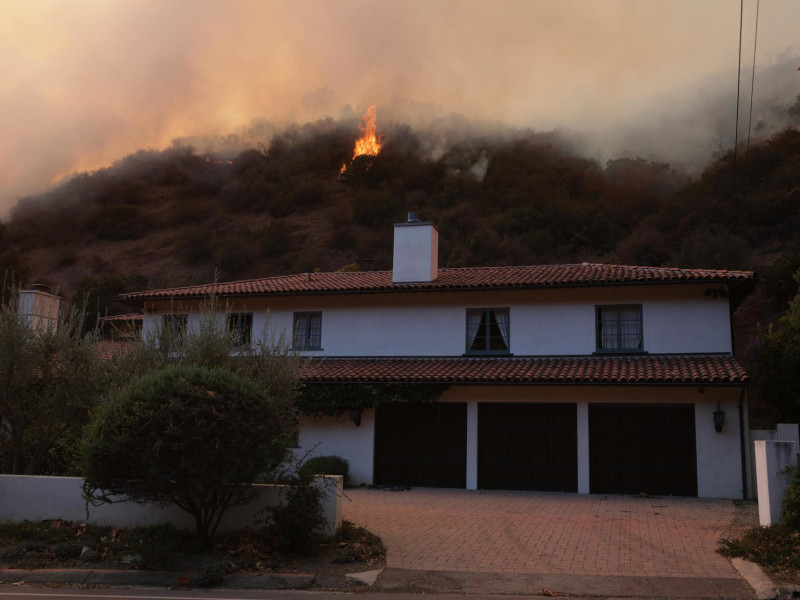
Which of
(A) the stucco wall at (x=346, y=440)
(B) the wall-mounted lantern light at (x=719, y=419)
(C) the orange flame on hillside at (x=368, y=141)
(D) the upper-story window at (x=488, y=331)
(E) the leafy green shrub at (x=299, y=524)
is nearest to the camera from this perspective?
(E) the leafy green shrub at (x=299, y=524)

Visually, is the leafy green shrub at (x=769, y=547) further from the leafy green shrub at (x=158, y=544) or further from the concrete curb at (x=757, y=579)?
the leafy green shrub at (x=158, y=544)

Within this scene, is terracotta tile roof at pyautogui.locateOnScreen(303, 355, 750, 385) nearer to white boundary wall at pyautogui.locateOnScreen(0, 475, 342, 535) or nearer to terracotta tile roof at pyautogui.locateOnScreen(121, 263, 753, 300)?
terracotta tile roof at pyautogui.locateOnScreen(121, 263, 753, 300)

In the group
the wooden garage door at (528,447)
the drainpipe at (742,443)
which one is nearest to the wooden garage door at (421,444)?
the wooden garage door at (528,447)

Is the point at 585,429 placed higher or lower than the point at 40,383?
lower

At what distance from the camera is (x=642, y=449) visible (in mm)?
19484

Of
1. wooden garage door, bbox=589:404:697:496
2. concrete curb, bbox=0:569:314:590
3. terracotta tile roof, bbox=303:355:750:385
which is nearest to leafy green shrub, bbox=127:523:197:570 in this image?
concrete curb, bbox=0:569:314:590

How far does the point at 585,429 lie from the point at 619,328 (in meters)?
3.42

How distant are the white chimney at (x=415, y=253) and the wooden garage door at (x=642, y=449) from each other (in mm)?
7158

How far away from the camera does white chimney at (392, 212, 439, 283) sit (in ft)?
78.9

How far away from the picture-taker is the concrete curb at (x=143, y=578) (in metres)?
9.66

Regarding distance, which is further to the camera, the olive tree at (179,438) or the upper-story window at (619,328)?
the upper-story window at (619,328)

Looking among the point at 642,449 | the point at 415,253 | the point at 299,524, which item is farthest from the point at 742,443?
the point at 299,524

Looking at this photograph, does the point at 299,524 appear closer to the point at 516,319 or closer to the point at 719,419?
the point at 719,419

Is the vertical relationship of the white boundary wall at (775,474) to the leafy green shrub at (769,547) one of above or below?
above
